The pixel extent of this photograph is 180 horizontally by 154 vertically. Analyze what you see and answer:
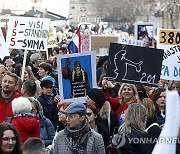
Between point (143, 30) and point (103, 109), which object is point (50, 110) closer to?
point (103, 109)

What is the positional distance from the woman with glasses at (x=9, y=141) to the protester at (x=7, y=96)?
207 cm

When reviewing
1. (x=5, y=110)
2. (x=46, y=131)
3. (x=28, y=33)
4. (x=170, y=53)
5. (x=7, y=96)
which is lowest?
(x=46, y=131)

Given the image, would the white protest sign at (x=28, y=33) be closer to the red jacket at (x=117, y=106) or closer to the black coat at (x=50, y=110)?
the black coat at (x=50, y=110)

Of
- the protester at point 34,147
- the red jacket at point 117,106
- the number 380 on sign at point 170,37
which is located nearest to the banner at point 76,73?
the red jacket at point 117,106

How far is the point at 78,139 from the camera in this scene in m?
7.57

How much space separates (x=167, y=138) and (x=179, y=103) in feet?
0.82

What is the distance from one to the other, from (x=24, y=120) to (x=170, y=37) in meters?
6.01

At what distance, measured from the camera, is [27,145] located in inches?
257

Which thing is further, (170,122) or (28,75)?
(28,75)

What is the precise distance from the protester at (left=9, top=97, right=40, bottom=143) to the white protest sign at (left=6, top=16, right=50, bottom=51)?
726 cm

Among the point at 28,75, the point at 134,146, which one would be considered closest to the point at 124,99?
the point at 134,146

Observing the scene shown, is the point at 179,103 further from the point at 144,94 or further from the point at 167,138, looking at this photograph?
the point at 144,94

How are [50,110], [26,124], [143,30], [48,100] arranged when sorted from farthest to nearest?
[143,30]
[48,100]
[50,110]
[26,124]

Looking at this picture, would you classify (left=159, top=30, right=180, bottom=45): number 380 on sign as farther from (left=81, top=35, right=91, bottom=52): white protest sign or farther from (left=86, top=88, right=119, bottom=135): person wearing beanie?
(left=86, top=88, right=119, bottom=135): person wearing beanie
